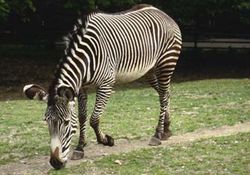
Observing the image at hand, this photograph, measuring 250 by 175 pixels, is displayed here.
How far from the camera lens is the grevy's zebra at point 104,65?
266 inches

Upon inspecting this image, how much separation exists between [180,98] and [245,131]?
4949 mm

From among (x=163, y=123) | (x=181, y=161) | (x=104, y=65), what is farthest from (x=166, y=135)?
(x=104, y=65)

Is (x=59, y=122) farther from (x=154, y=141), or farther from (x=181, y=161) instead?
(x=154, y=141)

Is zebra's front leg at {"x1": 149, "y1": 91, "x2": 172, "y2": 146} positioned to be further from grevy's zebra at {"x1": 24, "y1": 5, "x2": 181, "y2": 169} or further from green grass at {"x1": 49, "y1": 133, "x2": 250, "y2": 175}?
green grass at {"x1": 49, "y1": 133, "x2": 250, "y2": 175}

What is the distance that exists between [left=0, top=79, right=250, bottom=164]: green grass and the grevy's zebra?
1.03 metres

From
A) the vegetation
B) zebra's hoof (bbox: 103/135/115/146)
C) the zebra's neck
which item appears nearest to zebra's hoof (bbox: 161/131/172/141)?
zebra's hoof (bbox: 103/135/115/146)

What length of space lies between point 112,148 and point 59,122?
6.74ft

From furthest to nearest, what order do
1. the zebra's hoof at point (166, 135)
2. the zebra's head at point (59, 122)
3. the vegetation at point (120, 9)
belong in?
the vegetation at point (120, 9), the zebra's hoof at point (166, 135), the zebra's head at point (59, 122)

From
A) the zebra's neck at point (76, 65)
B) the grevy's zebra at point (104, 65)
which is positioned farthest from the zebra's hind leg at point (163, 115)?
the zebra's neck at point (76, 65)

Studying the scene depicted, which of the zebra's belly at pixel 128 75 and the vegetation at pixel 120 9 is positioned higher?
the zebra's belly at pixel 128 75

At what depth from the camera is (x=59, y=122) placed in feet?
22.0

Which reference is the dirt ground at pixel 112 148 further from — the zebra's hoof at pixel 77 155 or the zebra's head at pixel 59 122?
the zebra's head at pixel 59 122

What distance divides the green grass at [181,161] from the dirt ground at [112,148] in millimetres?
304

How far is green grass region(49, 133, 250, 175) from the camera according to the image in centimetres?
715
